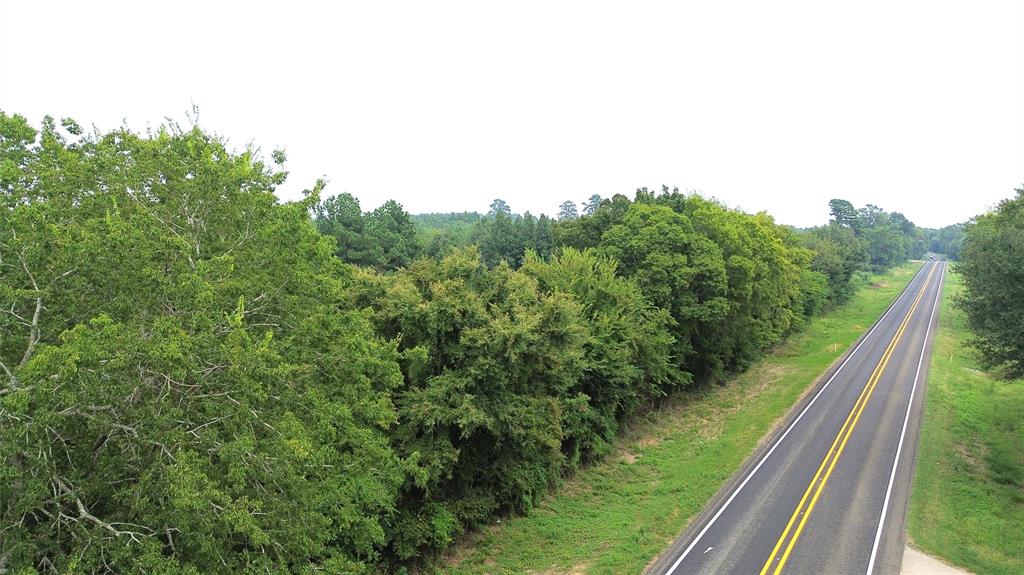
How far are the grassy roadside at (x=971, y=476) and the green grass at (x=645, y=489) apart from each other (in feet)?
24.1

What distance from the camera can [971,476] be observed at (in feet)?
81.4

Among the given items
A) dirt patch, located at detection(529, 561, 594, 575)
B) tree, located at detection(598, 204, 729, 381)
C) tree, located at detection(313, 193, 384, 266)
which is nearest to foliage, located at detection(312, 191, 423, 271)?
tree, located at detection(313, 193, 384, 266)

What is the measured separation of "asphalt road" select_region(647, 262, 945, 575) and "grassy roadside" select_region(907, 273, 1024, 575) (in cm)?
73

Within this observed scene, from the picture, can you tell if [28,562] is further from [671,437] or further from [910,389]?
[910,389]

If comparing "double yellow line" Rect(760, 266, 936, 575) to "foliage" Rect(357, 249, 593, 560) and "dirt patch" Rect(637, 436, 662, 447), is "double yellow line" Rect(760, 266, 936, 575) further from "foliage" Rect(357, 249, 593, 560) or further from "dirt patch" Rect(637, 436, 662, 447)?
"dirt patch" Rect(637, 436, 662, 447)

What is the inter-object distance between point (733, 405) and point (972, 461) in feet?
45.0

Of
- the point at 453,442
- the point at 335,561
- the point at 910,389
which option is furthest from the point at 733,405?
the point at 335,561

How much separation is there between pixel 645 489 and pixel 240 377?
20.8 meters

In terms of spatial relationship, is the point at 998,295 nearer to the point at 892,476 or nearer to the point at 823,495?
the point at 892,476

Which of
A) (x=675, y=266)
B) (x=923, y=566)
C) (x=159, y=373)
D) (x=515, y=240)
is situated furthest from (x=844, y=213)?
(x=159, y=373)

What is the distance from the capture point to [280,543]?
488 inches

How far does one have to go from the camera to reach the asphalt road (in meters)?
18.9

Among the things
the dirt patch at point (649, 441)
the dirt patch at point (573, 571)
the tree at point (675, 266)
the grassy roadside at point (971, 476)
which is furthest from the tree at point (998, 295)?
the dirt patch at point (573, 571)

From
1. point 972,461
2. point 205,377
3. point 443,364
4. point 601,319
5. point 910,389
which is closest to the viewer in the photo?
point 205,377
